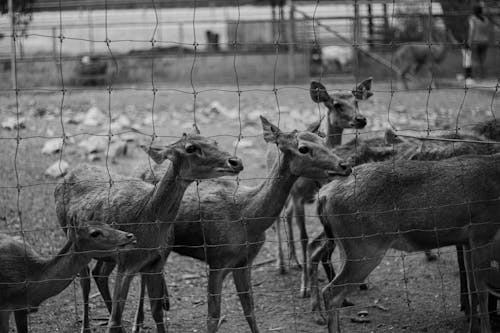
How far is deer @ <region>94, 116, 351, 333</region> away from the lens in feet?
20.5

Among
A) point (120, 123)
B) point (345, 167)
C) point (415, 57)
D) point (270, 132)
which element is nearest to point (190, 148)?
point (270, 132)

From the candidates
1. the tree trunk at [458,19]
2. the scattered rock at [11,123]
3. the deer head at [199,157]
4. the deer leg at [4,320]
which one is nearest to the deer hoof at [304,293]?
the deer head at [199,157]

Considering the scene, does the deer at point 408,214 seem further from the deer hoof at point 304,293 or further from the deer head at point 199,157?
the deer hoof at point 304,293

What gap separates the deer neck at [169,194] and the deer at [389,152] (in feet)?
5.65

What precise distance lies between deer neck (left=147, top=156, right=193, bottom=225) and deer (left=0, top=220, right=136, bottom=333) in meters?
0.37

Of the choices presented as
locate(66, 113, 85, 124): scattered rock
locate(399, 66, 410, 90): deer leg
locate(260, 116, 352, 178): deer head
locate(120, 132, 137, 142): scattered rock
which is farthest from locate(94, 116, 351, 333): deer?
locate(399, 66, 410, 90): deer leg

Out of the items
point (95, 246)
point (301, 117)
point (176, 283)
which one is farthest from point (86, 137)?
point (95, 246)

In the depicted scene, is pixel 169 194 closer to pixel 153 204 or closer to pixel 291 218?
pixel 153 204

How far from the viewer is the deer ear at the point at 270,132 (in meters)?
6.39

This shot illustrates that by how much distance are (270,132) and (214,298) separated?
1535 millimetres

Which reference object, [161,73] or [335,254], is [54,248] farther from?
[161,73]

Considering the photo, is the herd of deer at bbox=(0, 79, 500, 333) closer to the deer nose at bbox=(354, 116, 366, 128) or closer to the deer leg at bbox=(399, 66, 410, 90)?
the deer nose at bbox=(354, 116, 366, 128)

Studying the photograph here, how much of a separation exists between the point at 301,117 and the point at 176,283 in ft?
22.9

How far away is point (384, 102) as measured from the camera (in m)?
16.7
